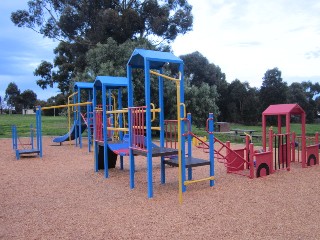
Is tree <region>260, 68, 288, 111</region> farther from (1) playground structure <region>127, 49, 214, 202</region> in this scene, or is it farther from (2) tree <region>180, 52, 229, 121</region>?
(1) playground structure <region>127, 49, 214, 202</region>

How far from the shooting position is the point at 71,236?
4.12 metres

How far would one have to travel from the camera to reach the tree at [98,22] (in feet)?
70.0

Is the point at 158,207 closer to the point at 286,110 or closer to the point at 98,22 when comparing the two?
the point at 286,110

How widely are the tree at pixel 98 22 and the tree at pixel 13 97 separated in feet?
244

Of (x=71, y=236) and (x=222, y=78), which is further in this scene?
(x=222, y=78)

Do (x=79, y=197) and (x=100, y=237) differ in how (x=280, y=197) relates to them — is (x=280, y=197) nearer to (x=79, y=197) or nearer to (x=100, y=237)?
(x=100, y=237)

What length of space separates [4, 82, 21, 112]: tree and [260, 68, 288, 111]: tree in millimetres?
78588

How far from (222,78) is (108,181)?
109ft

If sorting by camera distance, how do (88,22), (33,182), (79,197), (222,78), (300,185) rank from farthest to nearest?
(222,78), (88,22), (33,182), (300,185), (79,197)

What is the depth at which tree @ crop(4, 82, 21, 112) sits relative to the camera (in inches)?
3637

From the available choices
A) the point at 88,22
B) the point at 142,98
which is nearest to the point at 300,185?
the point at 142,98

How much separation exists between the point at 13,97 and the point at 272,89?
265 feet

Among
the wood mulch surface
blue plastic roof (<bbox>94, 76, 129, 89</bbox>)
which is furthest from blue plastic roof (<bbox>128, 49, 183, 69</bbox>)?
the wood mulch surface

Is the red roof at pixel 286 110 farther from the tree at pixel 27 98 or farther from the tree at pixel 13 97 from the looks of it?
the tree at pixel 13 97
